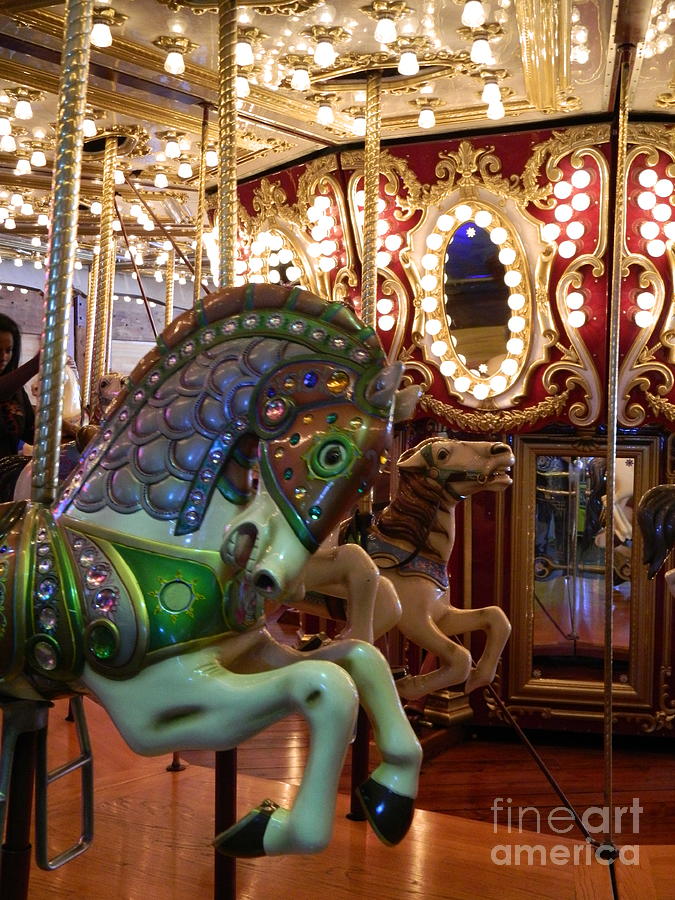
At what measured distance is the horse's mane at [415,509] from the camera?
410 centimetres

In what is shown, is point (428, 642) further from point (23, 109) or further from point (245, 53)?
point (23, 109)

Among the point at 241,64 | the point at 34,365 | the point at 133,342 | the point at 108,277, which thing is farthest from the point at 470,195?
the point at 133,342

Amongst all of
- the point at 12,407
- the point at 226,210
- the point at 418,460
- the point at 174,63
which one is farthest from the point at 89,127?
the point at 226,210

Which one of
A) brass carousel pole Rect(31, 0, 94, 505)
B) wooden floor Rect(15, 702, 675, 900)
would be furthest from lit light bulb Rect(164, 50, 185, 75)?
wooden floor Rect(15, 702, 675, 900)

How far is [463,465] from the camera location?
402cm

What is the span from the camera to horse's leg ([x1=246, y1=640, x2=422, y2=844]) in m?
1.85

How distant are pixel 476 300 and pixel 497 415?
675mm

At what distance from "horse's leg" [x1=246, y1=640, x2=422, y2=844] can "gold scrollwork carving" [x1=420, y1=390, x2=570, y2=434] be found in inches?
156

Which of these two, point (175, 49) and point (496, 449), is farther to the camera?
point (175, 49)

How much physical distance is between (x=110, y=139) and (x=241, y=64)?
104 centimetres

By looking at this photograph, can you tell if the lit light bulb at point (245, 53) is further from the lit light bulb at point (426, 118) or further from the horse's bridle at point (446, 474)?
the horse's bridle at point (446, 474)

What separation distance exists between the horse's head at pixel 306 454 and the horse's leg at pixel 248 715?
0.18 m

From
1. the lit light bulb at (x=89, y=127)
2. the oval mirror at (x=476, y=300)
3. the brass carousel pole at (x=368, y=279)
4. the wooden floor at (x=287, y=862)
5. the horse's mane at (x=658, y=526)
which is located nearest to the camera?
the horse's mane at (x=658, y=526)

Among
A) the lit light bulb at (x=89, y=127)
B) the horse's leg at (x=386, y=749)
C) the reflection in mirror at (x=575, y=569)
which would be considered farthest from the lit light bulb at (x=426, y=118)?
the horse's leg at (x=386, y=749)
